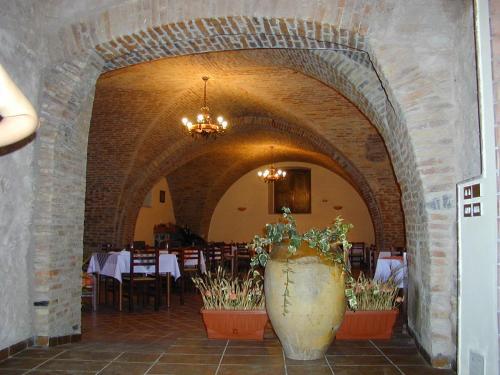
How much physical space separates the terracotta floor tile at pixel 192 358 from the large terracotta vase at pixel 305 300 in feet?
1.85

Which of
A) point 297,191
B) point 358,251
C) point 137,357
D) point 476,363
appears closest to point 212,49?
point 137,357

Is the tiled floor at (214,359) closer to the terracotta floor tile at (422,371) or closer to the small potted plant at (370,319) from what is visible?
the terracotta floor tile at (422,371)

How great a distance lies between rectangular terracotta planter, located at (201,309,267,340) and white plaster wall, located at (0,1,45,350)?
1623 mm

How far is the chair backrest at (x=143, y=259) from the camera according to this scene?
6.87 m

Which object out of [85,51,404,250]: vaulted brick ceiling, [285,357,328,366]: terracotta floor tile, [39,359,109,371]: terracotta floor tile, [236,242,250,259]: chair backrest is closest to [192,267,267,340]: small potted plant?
[285,357,328,366]: terracotta floor tile

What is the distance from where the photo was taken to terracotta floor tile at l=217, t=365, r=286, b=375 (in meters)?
3.46

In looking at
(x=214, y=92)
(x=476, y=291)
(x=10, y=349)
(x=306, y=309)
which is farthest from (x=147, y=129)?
(x=476, y=291)

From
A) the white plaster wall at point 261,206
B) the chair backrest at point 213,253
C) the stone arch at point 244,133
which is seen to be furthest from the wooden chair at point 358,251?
the chair backrest at point 213,253

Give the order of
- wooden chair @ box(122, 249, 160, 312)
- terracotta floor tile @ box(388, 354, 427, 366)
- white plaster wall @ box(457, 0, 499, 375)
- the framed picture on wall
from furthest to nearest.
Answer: the framed picture on wall, wooden chair @ box(122, 249, 160, 312), terracotta floor tile @ box(388, 354, 427, 366), white plaster wall @ box(457, 0, 499, 375)

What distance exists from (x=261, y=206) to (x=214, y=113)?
7913 mm

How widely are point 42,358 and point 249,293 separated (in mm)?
1850

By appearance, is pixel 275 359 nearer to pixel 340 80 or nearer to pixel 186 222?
pixel 340 80

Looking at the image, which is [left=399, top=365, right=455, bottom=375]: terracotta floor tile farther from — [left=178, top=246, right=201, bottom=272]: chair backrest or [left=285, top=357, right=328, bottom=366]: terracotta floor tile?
[left=178, top=246, right=201, bottom=272]: chair backrest

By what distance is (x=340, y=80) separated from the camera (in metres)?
5.22
